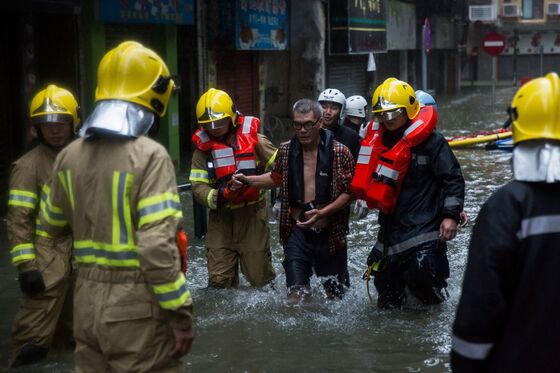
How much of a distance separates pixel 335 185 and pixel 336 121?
1.77 meters

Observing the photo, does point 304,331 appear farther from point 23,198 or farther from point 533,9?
point 533,9

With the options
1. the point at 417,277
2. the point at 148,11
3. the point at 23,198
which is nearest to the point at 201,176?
the point at 417,277

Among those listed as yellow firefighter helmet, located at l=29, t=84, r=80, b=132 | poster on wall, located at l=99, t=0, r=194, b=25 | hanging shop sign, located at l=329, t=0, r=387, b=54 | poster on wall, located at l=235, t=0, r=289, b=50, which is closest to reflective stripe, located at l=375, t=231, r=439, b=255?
yellow firefighter helmet, located at l=29, t=84, r=80, b=132

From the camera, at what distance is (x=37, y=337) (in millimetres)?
5590

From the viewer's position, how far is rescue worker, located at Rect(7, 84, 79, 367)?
17.8 feet

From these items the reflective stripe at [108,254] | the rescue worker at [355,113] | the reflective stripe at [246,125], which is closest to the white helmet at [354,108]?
the rescue worker at [355,113]

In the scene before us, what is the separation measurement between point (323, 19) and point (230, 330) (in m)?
16.7

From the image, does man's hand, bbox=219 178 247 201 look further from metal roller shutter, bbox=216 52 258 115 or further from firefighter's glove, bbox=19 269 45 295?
metal roller shutter, bbox=216 52 258 115

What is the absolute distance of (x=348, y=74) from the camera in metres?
27.4

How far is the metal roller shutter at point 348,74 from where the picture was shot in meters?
25.8

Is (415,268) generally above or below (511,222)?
below

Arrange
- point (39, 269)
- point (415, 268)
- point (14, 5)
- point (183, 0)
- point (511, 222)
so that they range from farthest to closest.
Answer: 1. point (183, 0)
2. point (14, 5)
3. point (415, 268)
4. point (39, 269)
5. point (511, 222)

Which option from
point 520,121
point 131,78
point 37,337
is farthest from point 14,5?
point 520,121

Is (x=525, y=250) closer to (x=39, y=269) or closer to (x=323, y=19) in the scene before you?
(x=39, y=269)
